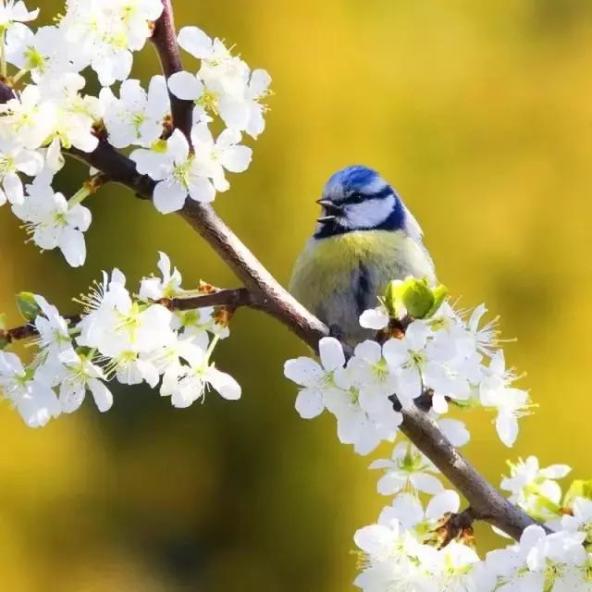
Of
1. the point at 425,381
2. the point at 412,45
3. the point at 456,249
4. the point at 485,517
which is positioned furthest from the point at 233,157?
the point at 412,45

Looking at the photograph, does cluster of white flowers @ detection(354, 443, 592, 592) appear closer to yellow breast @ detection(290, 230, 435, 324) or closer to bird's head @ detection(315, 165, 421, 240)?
yellow breast @ detection(290, 230, 435, 324)

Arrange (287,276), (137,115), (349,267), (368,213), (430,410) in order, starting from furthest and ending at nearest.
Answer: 1. (287,276)
2. (368,213)
3. (349,267)
4. (430,410)
5. (137,115)

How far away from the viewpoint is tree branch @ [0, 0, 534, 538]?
0.65 meters

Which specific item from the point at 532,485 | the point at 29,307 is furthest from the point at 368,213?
the point at 29,307

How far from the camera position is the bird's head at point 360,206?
1335mm

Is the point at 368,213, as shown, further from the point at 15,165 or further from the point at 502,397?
the point at 15,165

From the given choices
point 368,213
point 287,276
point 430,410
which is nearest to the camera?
point 430,410

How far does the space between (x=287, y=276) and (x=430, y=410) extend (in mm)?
1502

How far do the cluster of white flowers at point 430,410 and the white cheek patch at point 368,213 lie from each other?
56 cm

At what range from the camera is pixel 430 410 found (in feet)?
2.56

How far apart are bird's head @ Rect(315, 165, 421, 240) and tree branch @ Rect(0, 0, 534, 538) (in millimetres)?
621

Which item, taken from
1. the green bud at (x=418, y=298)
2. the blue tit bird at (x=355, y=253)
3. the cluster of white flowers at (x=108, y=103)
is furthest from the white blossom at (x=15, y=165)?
Answer: the blue tit bird at (x=355, y=253)

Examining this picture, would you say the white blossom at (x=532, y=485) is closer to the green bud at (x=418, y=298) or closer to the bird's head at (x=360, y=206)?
the green bud at (x=418, y=298)

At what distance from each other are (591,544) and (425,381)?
15cm
